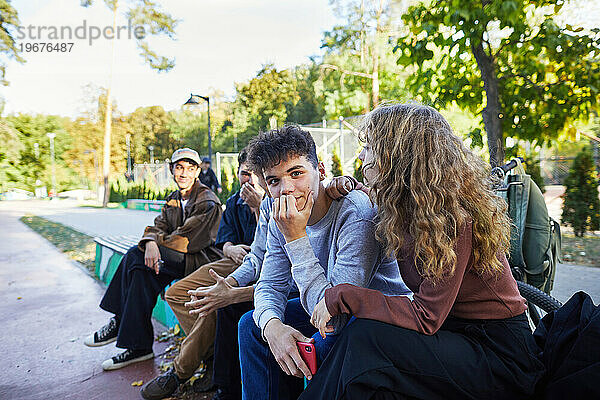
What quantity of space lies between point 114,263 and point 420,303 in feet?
15.2

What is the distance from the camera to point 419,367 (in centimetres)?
133

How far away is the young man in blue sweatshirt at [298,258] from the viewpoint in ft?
5.63

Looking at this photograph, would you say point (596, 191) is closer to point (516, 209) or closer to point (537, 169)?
point (537, 169)

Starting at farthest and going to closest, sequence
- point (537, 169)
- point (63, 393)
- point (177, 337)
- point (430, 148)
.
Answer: point (537, 169) < point (177, 337) < point (63, 393) < point (430, 148)

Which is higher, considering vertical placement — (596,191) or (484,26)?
(484,26)

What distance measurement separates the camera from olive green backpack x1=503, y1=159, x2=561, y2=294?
2338mm

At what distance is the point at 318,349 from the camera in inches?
66.8

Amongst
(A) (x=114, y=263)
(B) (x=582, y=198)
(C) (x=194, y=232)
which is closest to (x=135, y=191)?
(A) (x=114, y=263)

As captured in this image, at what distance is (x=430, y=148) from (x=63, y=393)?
2920 mm

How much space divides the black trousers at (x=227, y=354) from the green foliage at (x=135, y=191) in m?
19.4

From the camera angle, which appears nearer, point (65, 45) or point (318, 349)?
point (318, 349)

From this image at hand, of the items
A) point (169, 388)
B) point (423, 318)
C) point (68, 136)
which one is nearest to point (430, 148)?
point (423, 318)

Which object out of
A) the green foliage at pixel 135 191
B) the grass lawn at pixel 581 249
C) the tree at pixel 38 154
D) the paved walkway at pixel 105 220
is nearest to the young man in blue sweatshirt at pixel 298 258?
the grass lawn at pixel 581 249

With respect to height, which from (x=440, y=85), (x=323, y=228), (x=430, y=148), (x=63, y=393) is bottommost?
(x=63, y=393)
